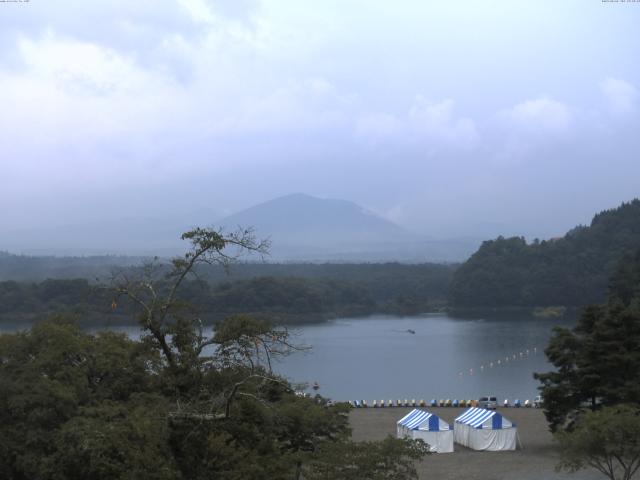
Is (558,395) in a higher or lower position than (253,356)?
lower

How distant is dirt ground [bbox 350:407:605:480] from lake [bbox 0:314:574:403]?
2860 mm

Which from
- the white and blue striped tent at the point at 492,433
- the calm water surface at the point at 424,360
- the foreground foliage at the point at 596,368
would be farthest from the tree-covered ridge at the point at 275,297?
the foreground foliage at the point at 596,368

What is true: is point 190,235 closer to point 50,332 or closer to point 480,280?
point 50,332

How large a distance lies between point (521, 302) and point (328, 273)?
93.5 ft

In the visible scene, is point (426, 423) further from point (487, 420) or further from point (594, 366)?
point (594, 366)

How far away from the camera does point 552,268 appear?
2589 inches

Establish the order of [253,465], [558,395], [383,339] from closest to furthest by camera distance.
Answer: [253,465]
[558,395]
[383,339]

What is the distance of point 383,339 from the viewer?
45.2 m

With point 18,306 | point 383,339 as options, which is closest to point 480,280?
point 383,339

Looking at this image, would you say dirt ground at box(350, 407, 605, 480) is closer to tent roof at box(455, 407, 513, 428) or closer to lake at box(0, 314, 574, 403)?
tent roof at box(455, 407, 513, 428)

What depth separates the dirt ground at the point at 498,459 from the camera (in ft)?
43.8

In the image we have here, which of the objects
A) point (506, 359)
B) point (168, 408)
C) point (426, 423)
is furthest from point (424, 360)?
point (168, 408)

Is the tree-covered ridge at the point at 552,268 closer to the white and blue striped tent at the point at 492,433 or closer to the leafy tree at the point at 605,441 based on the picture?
the white and blue striped tent at the point at 492,433

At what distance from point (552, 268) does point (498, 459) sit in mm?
53033
